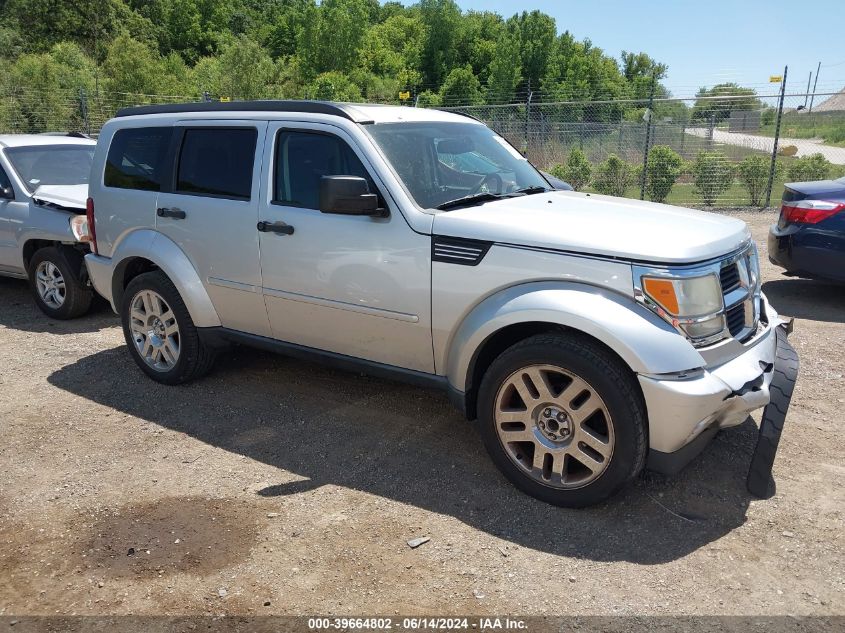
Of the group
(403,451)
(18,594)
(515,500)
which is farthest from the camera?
(403,451)

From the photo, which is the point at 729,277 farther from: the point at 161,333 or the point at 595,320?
the point at 161,333

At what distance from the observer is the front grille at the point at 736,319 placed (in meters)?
3.51

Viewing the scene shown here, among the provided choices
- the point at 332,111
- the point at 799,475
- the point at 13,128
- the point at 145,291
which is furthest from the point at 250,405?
the point at 13,128

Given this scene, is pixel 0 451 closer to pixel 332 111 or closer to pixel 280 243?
pixel 280 243

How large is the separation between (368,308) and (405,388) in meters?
1.26

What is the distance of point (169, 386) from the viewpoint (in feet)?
17.6

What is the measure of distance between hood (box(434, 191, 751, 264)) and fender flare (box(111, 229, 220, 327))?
2003 mm

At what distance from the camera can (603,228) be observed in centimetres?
354

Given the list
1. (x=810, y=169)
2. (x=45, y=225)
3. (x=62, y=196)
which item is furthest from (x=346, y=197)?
(x=810, y=169)

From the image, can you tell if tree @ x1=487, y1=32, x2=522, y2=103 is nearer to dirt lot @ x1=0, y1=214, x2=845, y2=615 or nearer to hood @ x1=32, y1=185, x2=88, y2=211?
hood @ x1=32, y1=185, x2=88, y2=211

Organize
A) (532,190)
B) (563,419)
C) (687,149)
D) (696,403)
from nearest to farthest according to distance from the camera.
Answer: (696,403)
(563,419)
(532,190)
(687,149)

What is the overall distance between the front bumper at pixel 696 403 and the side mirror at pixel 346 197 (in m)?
1.71

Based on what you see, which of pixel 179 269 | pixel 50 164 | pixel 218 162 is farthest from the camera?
pixel 50 164

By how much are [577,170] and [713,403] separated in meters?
14.8
